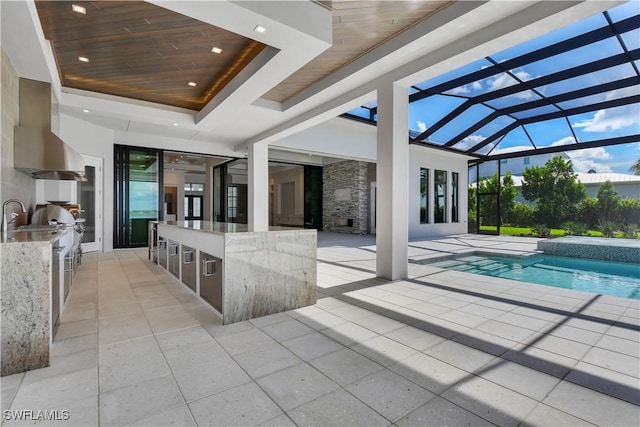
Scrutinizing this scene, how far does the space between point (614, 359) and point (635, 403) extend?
23.4 inches

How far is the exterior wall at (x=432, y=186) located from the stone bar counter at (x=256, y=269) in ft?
28.6

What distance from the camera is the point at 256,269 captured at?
2.93 metres

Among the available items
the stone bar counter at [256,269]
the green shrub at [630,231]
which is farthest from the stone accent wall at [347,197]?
the green shrub at [630,231]

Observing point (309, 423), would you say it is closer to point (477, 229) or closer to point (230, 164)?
point (230, 164)

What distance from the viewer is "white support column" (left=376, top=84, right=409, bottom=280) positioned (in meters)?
4.47

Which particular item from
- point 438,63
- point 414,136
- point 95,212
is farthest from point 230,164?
point 438,63

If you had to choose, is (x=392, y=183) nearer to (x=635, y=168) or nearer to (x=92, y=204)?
(x=92, y=204)

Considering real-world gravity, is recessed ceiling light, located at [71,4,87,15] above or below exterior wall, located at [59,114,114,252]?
above

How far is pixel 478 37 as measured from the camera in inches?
135

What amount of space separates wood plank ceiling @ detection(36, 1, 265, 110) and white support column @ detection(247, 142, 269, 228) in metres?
2.98

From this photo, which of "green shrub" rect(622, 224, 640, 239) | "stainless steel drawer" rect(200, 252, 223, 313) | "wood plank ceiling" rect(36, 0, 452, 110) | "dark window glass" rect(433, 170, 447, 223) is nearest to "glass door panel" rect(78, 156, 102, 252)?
"wood plank ceiling" rect(36, 0, 452, 110)

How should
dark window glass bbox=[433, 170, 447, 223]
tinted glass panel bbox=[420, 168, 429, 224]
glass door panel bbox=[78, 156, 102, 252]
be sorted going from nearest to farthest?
glass door panel bbox=[78, 156, 102, 252] < tinted glass panel bbox=[420, 168, 429, 224] < dark window glass bbox=[433, 170, 447, 223]

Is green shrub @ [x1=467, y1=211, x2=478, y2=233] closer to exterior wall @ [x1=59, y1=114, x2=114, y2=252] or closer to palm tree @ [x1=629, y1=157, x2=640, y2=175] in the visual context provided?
palm tree @ [x1=629, y1=157, x2=640, y2=175]

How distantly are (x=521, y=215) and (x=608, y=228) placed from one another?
9.52ft
